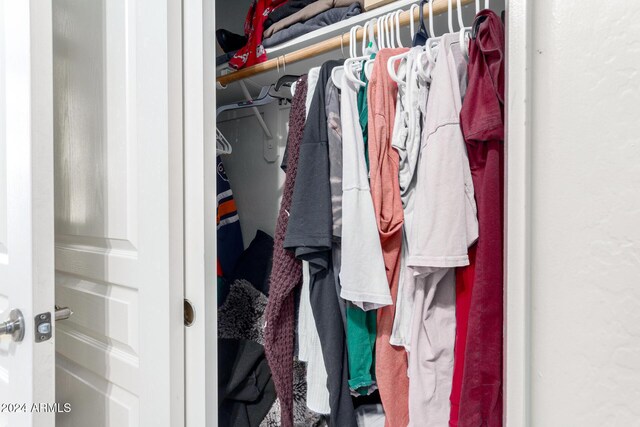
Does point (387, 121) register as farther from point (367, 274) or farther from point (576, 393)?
point (576, 393)

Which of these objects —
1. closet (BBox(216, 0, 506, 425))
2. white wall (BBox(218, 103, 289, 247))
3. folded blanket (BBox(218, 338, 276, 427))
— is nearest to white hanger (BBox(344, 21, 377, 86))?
closet (BBox(216, 0, 506, 425))

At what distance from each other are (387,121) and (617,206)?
56 centimetres

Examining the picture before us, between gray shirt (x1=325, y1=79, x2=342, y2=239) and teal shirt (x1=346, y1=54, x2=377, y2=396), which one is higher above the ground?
gray shirt (x1=325, y1=79, x2=342, y2=239)

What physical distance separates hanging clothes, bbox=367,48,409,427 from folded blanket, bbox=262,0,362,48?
0.27m

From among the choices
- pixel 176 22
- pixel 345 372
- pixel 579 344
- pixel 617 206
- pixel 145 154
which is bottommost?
pixel 345 372

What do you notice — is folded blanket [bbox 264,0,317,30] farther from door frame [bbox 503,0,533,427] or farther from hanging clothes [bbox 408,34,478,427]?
door frame [bbox 503,0,533,427]

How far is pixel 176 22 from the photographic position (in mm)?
721

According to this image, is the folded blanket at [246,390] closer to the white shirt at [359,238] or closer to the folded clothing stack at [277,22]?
the white shirt at [359,238]

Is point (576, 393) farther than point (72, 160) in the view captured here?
No

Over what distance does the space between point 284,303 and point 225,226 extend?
0.46 metres

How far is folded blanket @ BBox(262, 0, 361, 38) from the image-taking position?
1.01m

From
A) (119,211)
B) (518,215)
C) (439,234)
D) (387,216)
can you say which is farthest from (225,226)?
(518,215)

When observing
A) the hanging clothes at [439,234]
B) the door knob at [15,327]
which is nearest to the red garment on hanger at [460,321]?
the hanging clothes at [439,234]

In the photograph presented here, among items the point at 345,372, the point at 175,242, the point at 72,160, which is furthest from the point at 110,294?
the point at 345,372
